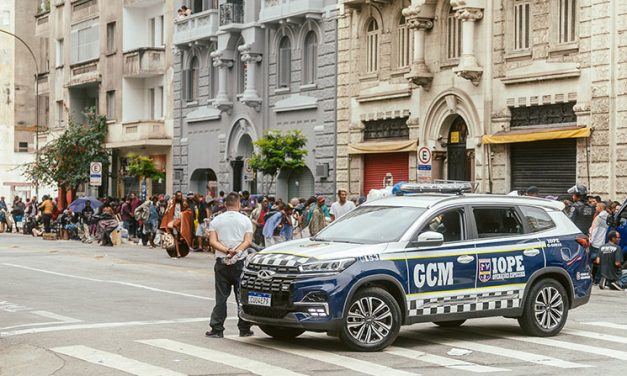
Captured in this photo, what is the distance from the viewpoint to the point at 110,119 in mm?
57156

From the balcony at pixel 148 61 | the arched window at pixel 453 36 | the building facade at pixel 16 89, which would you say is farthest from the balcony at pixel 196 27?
the building facade at pixel 16 89

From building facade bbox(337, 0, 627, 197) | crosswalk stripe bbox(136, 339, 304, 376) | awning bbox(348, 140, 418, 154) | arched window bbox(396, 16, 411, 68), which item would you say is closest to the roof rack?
crosswalk stripe bbox(136, 339, 304, 376)

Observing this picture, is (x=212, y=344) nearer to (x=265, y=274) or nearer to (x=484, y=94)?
(x=265, y=274)

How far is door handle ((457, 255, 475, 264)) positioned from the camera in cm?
Result: 1481

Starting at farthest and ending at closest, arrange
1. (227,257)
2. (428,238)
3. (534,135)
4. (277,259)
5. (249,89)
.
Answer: (249,89)
(534,135)
(227,257)
(428,238)
(277,259)

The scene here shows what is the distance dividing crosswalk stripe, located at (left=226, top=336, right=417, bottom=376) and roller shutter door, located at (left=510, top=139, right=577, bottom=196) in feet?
57.1

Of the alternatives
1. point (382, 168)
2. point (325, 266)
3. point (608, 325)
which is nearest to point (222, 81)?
point (382, 168)

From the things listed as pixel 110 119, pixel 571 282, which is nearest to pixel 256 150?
pixel 110 119

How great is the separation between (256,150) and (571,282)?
2906 cm

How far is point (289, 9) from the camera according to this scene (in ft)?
137

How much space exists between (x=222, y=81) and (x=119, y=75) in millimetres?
10494

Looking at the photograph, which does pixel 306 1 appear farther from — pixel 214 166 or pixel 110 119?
pixel 110 119

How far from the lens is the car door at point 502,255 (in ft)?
49.4

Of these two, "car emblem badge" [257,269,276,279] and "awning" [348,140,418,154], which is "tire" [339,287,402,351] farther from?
"awning" [348,140,418,154]
